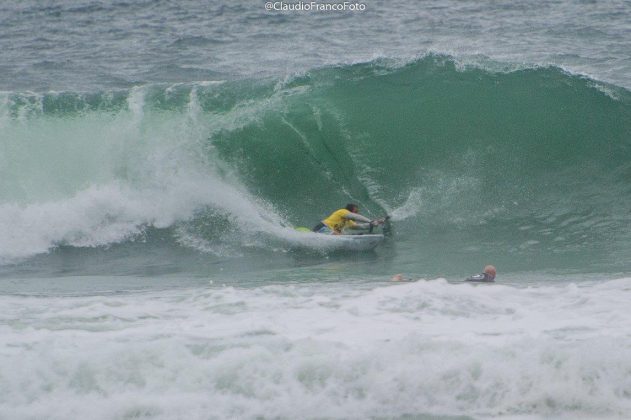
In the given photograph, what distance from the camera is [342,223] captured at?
45.4ft

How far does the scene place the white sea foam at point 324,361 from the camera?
6.90m

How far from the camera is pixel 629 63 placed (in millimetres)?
19703

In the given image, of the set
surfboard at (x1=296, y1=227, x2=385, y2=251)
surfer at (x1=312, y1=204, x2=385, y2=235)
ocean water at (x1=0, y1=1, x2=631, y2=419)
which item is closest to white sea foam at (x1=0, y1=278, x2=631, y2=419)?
ocean water at (x1=0, y1=1, x2=631, y2=419)

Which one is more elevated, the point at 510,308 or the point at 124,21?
the point at 124,21

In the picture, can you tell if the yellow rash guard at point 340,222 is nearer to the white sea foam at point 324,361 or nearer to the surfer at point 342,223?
the surfer at point 342,223

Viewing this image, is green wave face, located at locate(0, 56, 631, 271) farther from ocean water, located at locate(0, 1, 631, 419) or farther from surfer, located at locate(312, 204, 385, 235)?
surfer, located at locate(312, 204, 385, 235)

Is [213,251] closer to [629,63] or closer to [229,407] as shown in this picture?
[229,407]

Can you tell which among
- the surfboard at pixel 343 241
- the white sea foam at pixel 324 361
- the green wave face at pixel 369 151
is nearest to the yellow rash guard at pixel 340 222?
the surfboard at pixel 343 241

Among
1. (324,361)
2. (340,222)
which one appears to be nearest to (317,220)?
(340,222)

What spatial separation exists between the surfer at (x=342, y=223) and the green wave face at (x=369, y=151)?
0.62m

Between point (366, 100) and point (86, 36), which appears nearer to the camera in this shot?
point (366, 100)

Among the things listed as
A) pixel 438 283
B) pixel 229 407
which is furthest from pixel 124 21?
pixel 229 407

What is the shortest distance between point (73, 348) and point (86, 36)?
19.7m

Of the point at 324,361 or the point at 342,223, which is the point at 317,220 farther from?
the point at 324,361
